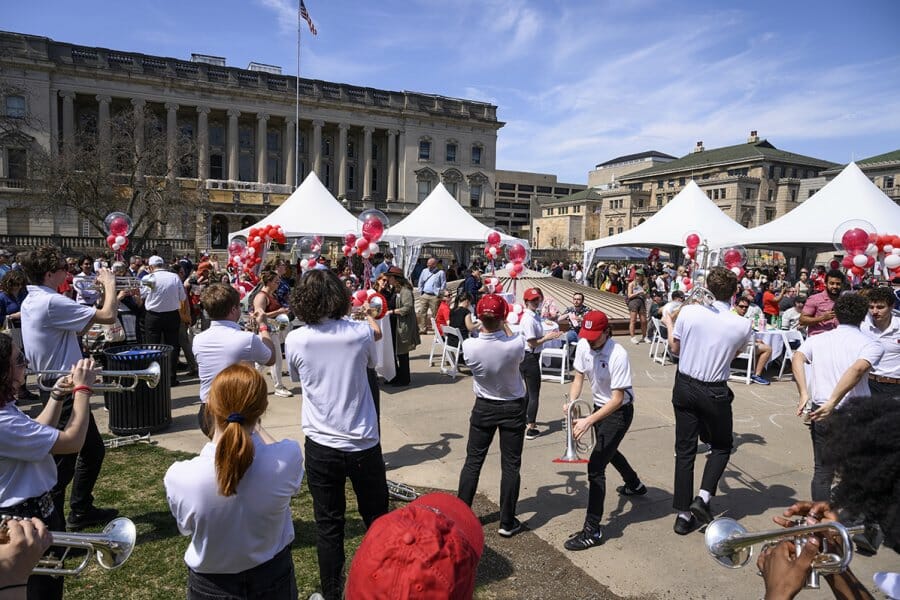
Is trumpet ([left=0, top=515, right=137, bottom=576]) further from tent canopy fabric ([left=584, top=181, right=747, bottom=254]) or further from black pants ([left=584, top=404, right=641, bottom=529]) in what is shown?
→ tent canopy fabric ([left=584, top=181, right=747, bottom=254])

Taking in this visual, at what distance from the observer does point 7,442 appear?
2238mm

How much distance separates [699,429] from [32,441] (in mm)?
4396

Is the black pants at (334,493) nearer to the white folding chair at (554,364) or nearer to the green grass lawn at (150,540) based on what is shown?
the green grass lawn at (150,540)

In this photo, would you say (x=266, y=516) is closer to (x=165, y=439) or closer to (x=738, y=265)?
(x=165, y=439)

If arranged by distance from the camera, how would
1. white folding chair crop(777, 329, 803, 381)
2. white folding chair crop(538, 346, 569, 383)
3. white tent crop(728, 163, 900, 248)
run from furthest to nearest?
white tent crop(728, 163, 900, 248) < white folding chair crop(777, 329, 803, 381) < white folding chair crop(538, 346, 569, 383)

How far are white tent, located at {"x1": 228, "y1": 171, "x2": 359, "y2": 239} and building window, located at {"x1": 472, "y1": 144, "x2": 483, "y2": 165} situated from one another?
51180 mm

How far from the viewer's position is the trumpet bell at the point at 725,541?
192 centimetres

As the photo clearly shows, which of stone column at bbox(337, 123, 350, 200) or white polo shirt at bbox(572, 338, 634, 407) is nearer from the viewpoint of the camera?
white polo shirt at bbox(572, 338, 634, 407)

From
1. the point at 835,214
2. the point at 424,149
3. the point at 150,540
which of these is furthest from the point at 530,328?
the point at 424,149

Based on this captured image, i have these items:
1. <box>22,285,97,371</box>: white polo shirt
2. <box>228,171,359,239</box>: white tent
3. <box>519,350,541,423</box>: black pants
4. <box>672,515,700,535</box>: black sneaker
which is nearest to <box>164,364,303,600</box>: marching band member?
<box>22,285,97,371</box>: white polo shirt

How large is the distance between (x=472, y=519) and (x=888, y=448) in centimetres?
123

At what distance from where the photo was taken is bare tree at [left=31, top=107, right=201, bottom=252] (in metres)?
31.5

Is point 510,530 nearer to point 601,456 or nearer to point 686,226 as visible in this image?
point 601,456

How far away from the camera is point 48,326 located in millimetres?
3982
